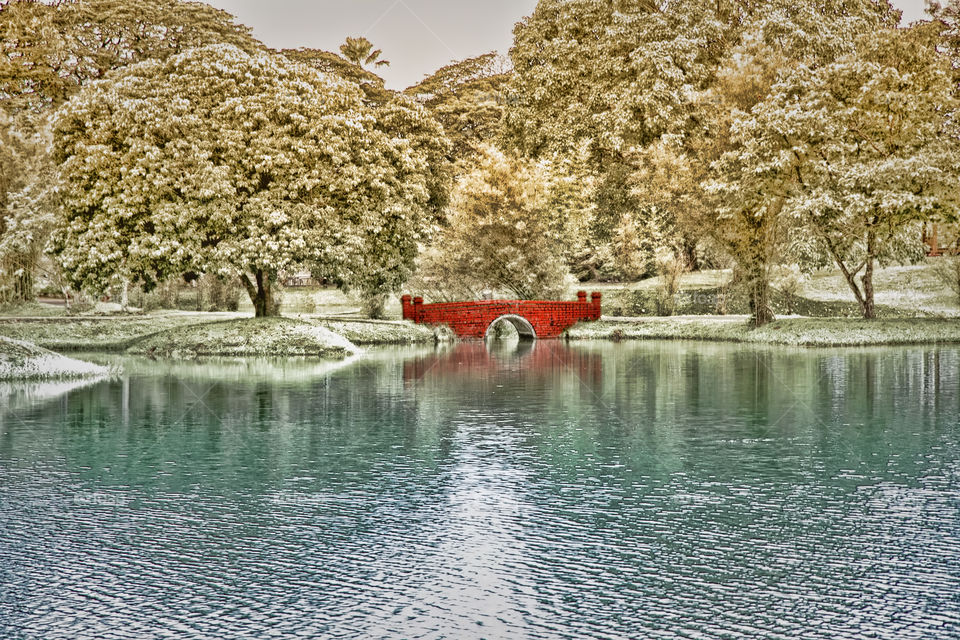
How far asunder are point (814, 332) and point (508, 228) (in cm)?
1989

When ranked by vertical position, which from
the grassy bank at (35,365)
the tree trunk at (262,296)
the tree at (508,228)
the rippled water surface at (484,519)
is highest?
the tree at (508,228)

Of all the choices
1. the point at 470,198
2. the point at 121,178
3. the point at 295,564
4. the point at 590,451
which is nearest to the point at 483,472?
the point at 590,451

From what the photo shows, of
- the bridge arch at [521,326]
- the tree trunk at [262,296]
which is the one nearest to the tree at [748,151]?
the bridge arch at [521,326]

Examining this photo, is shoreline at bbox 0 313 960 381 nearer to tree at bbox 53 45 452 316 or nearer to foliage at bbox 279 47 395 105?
tree at bbox 53 45 452 316

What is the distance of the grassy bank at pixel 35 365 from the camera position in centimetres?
2672

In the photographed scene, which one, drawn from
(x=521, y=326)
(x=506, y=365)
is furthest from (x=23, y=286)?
(x=506, y=365)

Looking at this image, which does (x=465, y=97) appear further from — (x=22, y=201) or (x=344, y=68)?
(x=22, y=201)

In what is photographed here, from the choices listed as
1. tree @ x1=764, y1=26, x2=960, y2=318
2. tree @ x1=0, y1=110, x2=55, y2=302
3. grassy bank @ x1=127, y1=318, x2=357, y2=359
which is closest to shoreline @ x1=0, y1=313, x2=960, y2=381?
grassy bank @ x1=127, y1=318, x2=357, y2=359

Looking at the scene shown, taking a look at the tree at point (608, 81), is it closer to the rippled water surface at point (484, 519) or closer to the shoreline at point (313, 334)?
the shoreline at point (313, 334)

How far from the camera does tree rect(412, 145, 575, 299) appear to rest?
177 ft

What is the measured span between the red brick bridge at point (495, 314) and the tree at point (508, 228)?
134 inches

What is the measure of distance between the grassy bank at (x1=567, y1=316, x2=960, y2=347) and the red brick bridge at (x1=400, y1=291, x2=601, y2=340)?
2324 mm

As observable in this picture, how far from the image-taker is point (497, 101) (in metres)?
70.0

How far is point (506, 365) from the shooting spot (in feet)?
102
